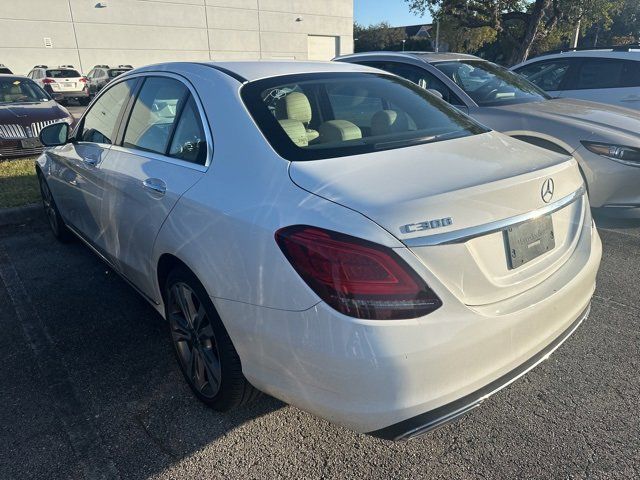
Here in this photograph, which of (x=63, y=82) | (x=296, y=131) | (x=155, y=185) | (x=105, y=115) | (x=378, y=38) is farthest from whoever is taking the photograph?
(x=378, y=38)

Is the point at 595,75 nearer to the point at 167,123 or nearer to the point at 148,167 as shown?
the point at 167,123

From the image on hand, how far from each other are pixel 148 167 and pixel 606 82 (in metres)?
6.84

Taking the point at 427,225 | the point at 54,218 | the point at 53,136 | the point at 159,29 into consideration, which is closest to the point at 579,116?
the point at 427,225

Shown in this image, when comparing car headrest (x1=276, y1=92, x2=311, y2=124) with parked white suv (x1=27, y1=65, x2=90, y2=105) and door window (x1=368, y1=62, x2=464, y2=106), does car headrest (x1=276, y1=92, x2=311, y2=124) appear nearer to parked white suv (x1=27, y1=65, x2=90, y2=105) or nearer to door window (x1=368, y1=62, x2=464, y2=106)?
door window (x1=368, y1=62, x2=464, y2=106)

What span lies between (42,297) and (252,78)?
2.49 meters

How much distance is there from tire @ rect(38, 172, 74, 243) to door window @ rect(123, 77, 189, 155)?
2.02 m

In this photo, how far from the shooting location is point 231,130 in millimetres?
2262

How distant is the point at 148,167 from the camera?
2.71m

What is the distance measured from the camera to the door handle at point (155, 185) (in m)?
2.48

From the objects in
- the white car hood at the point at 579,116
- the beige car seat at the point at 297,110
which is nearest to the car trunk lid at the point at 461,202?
the beige car seat at the point at 297,110

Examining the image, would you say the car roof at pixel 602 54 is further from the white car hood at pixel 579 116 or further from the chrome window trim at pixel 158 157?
the chrome window trim at pixel 158 157

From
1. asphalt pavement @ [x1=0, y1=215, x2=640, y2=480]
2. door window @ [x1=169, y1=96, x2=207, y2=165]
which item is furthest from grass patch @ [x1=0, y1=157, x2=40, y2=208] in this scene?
door window @ [x1=169, y1=96, x2=207, y2=165]

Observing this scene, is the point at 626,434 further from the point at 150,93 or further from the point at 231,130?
the point at 150,93

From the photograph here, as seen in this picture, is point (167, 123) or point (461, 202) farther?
point (167, 123)
